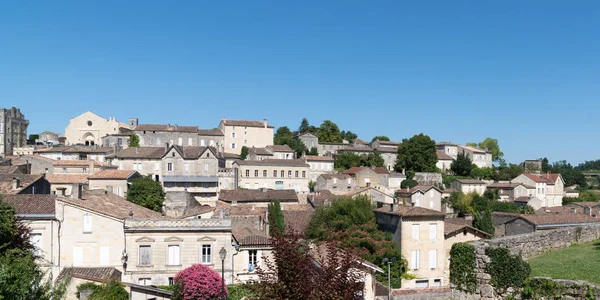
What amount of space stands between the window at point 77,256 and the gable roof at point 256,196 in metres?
29.2

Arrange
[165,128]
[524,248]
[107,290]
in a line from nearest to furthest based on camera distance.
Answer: [524,248]
[107,290]
[165,128]

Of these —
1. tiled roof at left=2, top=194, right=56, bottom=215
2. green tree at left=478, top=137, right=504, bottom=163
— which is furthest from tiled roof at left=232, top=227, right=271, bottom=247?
green tree at left=478, top=137, right=504, bottom=163

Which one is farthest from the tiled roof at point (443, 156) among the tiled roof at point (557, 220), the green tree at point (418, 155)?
the tiled roof at point (557, 220)

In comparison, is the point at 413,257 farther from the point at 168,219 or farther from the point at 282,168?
the point at 282,168

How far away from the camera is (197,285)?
21672 mm

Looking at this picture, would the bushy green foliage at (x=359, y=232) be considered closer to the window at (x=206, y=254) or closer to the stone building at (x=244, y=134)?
the window at (x=206, y=254)

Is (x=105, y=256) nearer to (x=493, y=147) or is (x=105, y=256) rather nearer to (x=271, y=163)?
(x=271, y=163)

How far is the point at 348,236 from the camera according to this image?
1265 inches

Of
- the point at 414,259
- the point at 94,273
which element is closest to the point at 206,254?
the point at 94,273

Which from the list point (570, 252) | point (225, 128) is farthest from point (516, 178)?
point (570, 252)

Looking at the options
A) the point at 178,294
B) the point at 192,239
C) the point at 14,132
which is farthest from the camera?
the point at 14,132

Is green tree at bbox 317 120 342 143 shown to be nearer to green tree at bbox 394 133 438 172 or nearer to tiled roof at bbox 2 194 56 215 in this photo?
green tree at bbox 394 133 438 172

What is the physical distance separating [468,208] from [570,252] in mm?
54369

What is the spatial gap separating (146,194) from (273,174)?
21646mm
